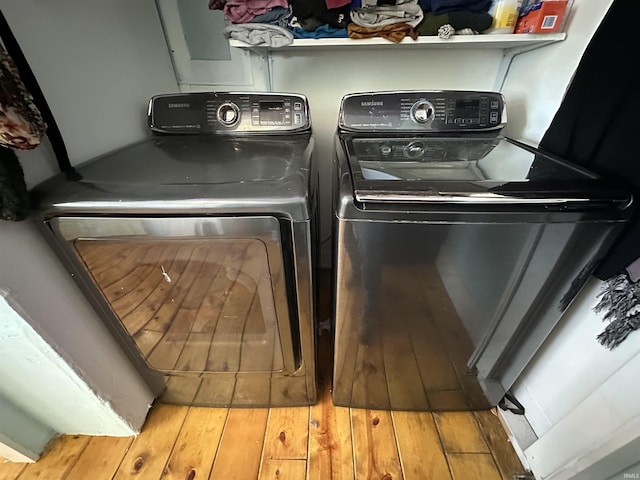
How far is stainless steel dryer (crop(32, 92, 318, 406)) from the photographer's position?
26.4 inches

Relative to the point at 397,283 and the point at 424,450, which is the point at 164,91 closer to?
the point at 397,283

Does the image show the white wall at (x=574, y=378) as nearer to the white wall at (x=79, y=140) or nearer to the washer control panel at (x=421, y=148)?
the washer control panel at (x=421, y=148)

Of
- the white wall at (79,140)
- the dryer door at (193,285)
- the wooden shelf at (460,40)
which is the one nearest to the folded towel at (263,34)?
the wooden shelf at (460,40)

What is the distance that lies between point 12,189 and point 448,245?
0.95 m

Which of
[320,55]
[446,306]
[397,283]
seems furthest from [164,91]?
[446,306]

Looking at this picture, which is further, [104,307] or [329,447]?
[329,447]

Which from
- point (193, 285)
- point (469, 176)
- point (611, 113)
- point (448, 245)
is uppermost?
point (611, 113)

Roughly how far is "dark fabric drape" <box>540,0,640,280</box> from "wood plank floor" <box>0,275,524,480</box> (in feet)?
2.49

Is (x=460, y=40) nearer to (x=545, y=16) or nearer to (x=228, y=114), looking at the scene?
(x=545, y=16)

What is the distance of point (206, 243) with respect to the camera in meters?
0.71

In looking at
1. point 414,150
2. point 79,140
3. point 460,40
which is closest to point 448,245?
point 414,150

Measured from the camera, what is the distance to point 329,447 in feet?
3.58

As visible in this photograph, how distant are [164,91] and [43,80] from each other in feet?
1.96

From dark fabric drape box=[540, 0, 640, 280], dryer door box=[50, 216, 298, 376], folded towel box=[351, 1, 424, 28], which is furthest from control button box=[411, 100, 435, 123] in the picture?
dryer door box=[50, 216, 298, 376]
